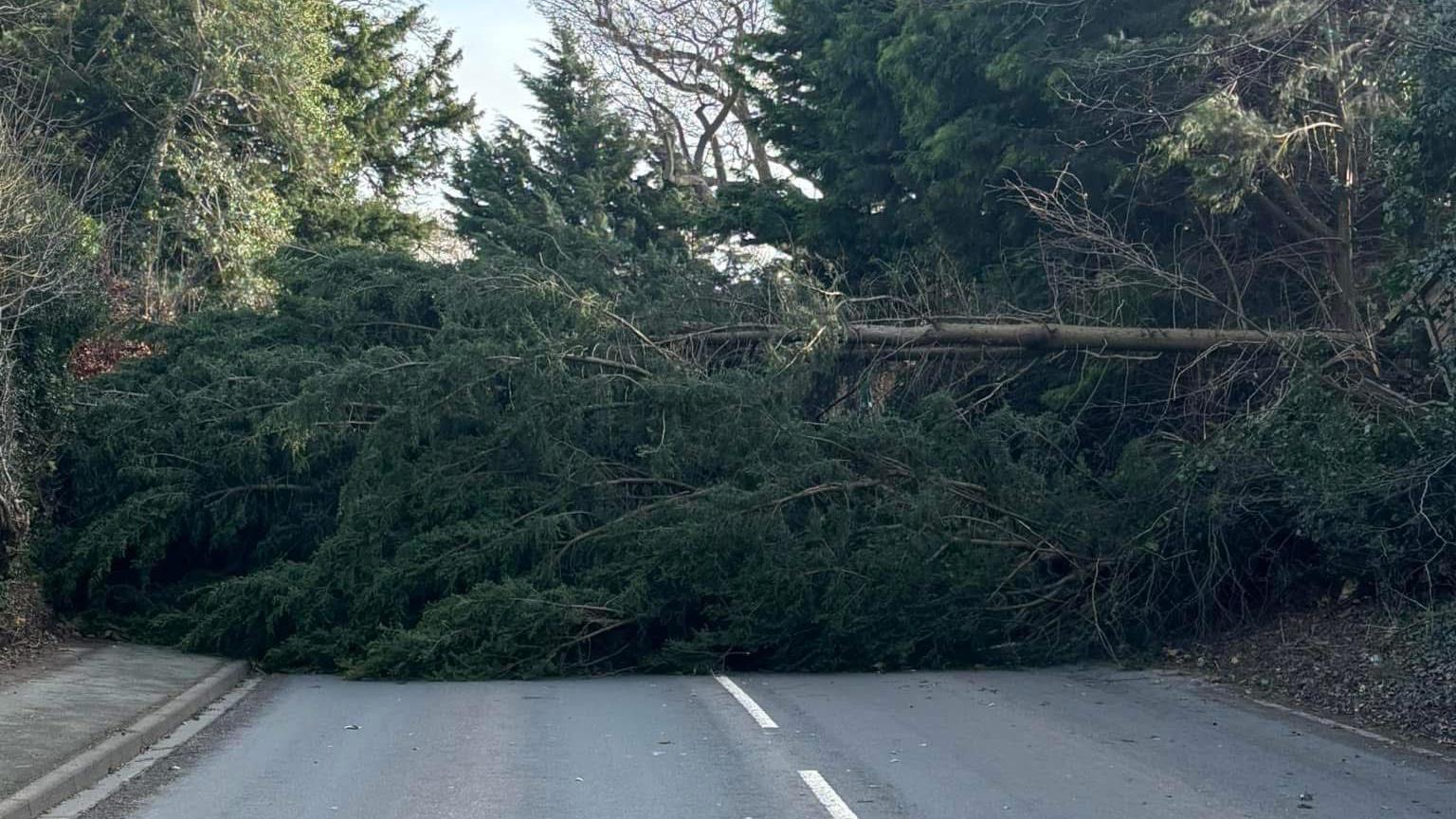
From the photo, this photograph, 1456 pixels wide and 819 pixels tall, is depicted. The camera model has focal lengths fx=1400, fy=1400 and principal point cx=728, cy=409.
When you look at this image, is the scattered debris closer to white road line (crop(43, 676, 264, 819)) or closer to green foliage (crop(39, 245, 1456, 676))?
green foliage (crop(39, 245, 1456, 676))

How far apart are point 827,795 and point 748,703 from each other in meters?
4.21

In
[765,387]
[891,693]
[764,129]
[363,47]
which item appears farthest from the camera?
[363,47]

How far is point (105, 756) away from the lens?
9445mm

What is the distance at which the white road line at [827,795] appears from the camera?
25.6 feet

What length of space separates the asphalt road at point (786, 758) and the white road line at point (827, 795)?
0.07 feet

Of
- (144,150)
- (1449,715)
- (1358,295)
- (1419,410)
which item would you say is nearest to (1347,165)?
(1358,295)

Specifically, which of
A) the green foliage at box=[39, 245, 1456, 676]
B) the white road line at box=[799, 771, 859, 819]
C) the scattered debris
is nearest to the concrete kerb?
the green foliage at box=[39, 245, 1456, 676]

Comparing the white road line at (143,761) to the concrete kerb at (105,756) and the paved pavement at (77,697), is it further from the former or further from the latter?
the paved pavement at (77,697)

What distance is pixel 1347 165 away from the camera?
1788cm

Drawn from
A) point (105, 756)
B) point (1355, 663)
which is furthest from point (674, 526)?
point (1355, 663)

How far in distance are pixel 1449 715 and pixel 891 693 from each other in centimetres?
468

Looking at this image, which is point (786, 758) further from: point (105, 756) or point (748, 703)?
point (105, 756)

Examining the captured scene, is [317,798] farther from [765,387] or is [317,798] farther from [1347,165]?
[1347,165]

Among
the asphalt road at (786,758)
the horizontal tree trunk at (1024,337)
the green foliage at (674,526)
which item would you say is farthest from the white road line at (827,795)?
the horizontal tree trunk at (1024,337)
